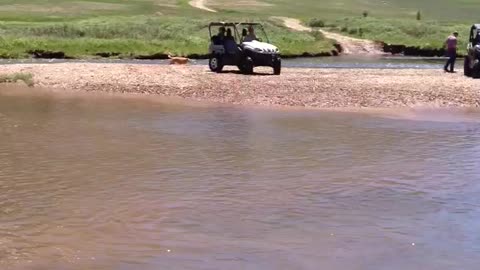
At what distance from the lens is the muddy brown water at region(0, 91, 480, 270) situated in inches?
312

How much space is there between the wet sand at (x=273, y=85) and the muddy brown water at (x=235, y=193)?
356 cm

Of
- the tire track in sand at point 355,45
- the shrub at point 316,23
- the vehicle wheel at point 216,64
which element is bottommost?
the tire track in sand at point 355,45

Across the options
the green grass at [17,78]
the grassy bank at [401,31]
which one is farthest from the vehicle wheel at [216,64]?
the grassy bank at [401,31]

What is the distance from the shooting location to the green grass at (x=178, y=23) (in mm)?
44438

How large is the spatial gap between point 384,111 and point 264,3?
66.6 metres

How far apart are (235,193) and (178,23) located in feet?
157

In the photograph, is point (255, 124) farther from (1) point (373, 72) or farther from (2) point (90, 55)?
(2) point (90, 55)

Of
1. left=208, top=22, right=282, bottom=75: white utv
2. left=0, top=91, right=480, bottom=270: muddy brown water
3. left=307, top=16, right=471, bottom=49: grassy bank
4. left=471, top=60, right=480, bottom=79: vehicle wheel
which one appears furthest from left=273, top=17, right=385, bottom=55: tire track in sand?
left=0, top=91, right=480, bottom=270: muddy brown water

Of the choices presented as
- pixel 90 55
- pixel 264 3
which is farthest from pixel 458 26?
pixel 90 55

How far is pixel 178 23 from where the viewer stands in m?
57.6

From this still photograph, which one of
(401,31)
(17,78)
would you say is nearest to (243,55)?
(17,78)

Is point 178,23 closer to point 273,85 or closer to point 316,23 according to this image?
point 316,23

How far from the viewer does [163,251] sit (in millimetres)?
7922

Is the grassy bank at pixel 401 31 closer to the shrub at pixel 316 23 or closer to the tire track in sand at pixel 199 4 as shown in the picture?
the shrub at pixel 316 23
